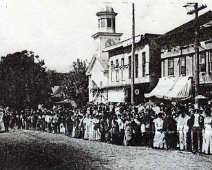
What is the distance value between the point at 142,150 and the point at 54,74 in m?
83.9

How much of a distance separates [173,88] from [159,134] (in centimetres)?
1165

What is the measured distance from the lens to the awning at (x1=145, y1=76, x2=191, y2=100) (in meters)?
27.9

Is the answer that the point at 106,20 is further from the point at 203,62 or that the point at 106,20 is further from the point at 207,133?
the point at 207,133

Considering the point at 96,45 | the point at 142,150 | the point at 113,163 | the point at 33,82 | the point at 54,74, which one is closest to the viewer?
the point at 113,163

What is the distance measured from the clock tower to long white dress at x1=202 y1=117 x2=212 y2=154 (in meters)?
37.5

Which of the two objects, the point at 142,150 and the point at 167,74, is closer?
the point at 142,150

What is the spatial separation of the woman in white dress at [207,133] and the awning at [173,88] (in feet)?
37.7

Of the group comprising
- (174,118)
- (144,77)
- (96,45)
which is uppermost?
(96,45)

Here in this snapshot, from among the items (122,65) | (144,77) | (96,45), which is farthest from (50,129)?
(96,45)

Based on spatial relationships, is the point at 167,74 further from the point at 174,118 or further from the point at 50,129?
the point at 174,118

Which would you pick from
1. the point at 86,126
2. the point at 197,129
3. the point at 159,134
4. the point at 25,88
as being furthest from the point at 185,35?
the point at 25,88

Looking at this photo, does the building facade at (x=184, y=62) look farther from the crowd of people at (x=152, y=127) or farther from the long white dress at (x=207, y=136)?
the long white dress at (x=207, y=136)

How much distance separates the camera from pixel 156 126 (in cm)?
1798

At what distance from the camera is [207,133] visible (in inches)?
627
